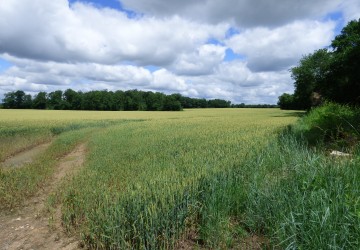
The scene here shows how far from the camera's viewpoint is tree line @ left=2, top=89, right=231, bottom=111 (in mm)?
93812

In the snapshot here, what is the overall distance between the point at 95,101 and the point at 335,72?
72923mm

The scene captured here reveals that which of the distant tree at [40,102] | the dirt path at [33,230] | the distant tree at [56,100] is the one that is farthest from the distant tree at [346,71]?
the distant tree at [40,102]

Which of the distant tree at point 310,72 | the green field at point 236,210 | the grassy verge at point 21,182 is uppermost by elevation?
the distant tree at point 310,72

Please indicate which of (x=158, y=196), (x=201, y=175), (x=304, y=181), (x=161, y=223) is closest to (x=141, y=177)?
(x=201, y=175)

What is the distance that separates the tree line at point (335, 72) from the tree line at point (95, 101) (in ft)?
157

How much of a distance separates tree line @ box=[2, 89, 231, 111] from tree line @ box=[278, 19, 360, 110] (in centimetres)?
4793

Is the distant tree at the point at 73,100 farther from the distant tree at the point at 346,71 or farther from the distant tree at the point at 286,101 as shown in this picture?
the distant tree at the point at 346,71

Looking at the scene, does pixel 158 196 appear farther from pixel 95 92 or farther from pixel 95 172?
pixel 95 92

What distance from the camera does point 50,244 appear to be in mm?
5426

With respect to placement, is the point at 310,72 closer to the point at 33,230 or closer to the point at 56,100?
the point at 33,230

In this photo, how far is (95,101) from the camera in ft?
307

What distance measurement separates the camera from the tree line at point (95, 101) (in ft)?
308

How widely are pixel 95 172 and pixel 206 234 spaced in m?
5.45

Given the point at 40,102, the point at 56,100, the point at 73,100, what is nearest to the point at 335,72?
the point at 73,100
